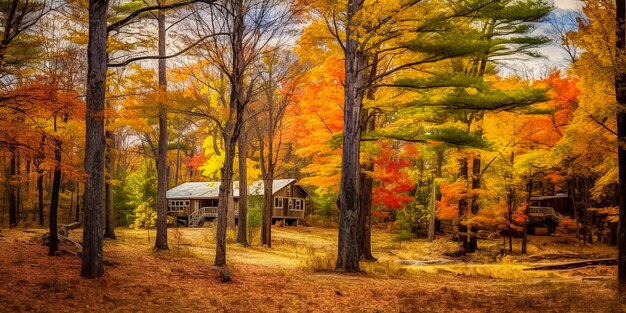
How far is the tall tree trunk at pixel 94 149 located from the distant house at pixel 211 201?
33593 millimetres

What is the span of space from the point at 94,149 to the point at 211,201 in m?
37.4

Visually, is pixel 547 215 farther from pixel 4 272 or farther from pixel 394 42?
pixel 4 272

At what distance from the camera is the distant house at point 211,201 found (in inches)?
1753

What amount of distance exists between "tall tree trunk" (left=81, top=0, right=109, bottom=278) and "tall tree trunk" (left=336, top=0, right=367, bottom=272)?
22.7 feet

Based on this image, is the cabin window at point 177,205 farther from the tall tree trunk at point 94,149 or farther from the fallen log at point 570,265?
the tall tree trunk at point 94,149

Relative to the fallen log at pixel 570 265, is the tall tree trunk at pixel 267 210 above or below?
above

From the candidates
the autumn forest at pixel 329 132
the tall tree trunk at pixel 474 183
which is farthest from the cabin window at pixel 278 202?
the tall tree trunk at pixel 474 183

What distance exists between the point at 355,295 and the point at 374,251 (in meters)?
17.6

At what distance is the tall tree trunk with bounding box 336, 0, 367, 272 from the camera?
14289mm

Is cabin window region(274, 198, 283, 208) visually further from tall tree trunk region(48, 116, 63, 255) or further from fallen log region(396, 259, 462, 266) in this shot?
tall tree trunk region(48, 116, 63, 255)

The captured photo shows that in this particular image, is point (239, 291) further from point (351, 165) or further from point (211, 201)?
point (211, 201)

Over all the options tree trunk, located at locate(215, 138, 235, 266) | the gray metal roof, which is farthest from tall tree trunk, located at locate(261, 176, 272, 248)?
the gray metal roof

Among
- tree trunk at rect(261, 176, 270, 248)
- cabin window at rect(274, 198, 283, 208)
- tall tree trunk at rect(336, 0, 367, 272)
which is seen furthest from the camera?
cabin window at rect(274, 198, 283, 208)

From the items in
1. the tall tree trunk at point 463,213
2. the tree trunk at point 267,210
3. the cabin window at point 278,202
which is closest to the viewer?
the tree trunk at point 267,210
